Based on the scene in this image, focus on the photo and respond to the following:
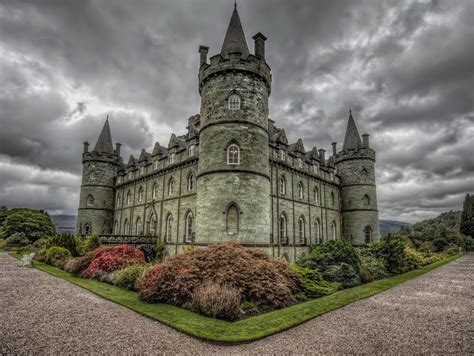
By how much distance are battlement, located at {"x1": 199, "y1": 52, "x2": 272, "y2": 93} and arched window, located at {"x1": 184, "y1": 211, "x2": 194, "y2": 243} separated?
36.6 feet

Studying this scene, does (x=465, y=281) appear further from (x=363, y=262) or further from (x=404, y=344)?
(x=404, y=344)

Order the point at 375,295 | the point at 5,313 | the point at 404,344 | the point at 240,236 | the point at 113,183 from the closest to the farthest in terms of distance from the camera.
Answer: the point at 404,344
the point at 5,313
the point at 375,295
the point at 240,236
the point at 113,183

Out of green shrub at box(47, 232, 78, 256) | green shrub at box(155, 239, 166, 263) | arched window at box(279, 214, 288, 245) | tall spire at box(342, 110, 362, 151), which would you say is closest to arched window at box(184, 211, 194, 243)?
green shrub at box(155, 239, 166, 263)

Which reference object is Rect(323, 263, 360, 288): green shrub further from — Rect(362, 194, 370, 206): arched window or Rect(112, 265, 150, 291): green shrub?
Rect(362, 194, 370, 206): arched window

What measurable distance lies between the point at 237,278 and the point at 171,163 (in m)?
19.8

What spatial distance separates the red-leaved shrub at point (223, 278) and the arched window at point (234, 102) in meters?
10.3

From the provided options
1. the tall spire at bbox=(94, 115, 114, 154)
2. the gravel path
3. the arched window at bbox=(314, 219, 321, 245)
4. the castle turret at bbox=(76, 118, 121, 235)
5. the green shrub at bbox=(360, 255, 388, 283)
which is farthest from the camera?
the tall spire at bbox=(94, 115, 114, 154)

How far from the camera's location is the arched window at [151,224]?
94.9 feet

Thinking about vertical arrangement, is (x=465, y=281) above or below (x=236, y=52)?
below

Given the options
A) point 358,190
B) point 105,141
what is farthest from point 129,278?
point 105,141

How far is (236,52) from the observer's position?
755 inches

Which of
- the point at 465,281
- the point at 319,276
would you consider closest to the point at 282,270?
the point at 319,276

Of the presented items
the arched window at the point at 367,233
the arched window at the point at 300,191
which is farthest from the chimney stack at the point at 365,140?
the arched window at the point at 300,191

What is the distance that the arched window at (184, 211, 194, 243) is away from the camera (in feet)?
78.7
